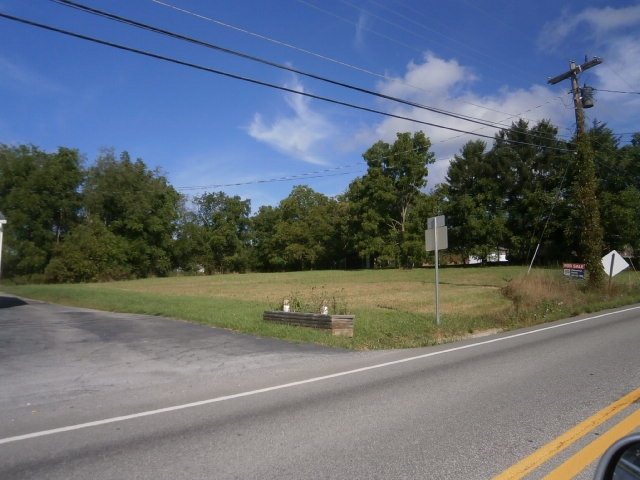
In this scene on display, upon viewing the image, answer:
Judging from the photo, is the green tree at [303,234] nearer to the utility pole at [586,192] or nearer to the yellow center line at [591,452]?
the utility pole at [586,192]

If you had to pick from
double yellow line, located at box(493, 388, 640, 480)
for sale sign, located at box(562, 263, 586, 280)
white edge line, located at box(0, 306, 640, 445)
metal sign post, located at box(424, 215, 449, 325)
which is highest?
metal sign post, located at box(424, 215, 449, 325)

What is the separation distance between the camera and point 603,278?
22938 mm

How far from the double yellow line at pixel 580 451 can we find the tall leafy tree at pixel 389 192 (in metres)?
57.3

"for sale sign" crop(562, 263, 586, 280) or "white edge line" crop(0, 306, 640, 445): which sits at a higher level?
"for sale sign" crop(562, 263, 586, 280)

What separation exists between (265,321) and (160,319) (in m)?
4.29

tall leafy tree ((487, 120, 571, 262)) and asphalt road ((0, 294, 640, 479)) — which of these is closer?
asphalt road ((0, 294, 640, 479))

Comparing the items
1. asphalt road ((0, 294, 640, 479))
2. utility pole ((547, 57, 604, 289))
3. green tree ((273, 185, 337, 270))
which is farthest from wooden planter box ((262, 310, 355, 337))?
green tree ((273, 185, 337, 270))

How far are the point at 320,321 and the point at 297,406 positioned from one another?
6.50 meters

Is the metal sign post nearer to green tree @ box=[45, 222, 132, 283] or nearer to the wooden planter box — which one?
the wooden planter box

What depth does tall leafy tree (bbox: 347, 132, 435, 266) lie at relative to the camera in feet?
209

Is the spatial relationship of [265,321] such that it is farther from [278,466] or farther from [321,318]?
[278,466]

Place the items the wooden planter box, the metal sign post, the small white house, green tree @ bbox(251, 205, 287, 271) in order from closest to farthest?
the wooden planter box < the metal sign post < the small white house < green tree @ bbox(251, 205, 287, 271)

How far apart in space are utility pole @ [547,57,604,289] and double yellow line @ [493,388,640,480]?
19891mm

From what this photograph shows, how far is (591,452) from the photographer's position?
4.26 metres
